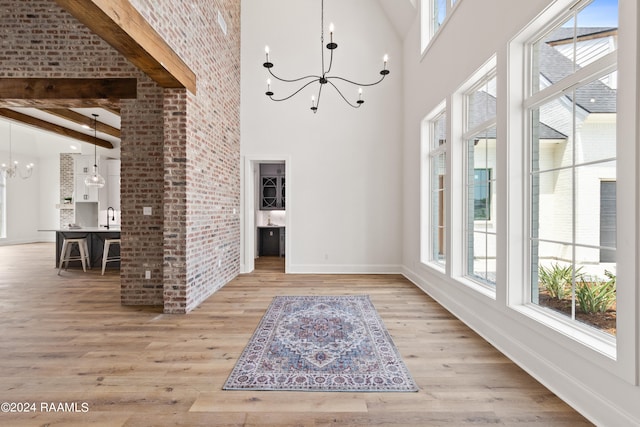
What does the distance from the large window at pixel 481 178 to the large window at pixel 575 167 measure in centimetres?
56

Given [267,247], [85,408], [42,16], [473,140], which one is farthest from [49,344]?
[267,247]

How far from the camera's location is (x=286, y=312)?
12.0 ft

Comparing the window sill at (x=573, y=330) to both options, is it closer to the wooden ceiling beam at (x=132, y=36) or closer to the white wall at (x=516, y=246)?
the white wall at (x=516, y=246)

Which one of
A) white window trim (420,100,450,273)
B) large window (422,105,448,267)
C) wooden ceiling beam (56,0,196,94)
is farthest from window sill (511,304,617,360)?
wooden ceiling beam (56,0,196,94)

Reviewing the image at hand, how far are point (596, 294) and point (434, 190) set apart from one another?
297 centimetres

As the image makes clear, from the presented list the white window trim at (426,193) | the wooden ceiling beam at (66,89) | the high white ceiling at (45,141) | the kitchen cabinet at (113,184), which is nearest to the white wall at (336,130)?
the white window trim at (426,193)

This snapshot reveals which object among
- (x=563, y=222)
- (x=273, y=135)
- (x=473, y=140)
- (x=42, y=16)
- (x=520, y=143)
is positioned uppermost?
(x=42, y=16)

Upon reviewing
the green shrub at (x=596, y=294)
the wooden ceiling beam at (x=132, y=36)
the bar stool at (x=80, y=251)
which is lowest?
the bar stool at (x=80, y=251)

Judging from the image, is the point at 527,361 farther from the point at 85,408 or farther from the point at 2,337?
the point at 2,337

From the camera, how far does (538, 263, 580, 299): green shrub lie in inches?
85.7

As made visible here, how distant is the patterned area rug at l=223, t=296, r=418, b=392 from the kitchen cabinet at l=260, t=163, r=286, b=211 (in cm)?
454

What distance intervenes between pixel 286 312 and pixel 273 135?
3600mm

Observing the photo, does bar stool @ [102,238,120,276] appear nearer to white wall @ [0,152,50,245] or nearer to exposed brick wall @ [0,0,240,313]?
exposed brick wall @ [0,0,240,313]

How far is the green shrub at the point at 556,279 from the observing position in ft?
7.14
